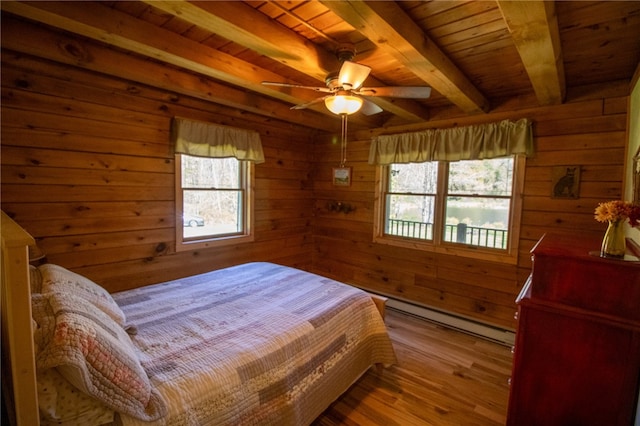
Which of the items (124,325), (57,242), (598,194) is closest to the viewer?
(124,325)

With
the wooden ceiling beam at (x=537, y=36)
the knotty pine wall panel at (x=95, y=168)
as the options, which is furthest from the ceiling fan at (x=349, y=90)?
the knotty pine wall panel at (x=95, y=168)

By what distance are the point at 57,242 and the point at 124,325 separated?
1275mm

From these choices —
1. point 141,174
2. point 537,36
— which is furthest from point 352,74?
point 141,174

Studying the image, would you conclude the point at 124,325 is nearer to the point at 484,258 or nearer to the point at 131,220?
the point at 131,220

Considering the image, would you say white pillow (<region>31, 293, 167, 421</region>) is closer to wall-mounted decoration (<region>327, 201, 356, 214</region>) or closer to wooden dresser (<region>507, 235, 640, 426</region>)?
wooden dresser (<region>507, 235, 640, 426</region>)

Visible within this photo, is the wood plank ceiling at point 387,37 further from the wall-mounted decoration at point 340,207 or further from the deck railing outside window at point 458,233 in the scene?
the wall-mounted decoration at point 340,207

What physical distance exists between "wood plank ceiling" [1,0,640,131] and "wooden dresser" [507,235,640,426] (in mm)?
1190

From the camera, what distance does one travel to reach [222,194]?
3453 mm

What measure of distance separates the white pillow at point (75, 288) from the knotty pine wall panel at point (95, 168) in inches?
39.5

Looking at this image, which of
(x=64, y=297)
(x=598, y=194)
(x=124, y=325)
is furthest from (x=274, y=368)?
(x=598, y=194)

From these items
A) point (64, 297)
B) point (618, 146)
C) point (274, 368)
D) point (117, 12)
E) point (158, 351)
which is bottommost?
point (274, 368)

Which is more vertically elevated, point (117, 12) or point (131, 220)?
point (117, 12)

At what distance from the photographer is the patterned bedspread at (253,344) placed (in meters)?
1.35

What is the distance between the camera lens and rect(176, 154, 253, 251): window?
3070 mm
